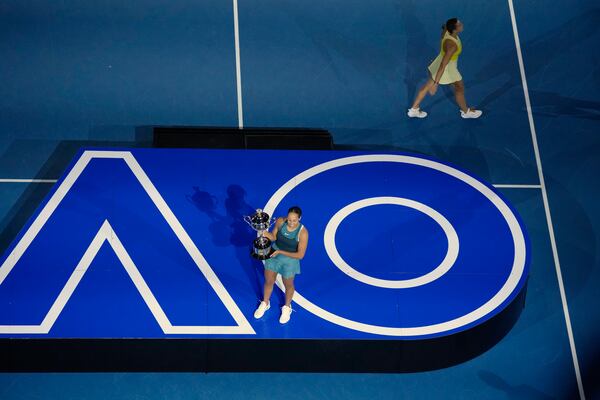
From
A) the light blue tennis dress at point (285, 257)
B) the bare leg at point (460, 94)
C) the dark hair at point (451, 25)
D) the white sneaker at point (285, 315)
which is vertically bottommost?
the white sneaker at point (285, 315)

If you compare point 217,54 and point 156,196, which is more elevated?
point 217,54

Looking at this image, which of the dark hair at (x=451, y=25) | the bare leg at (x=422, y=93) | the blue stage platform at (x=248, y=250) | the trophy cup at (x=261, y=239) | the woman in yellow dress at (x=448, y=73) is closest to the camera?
the trophy cup at (x=261, y=239)

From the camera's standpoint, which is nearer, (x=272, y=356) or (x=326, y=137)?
(x=272, y=356)

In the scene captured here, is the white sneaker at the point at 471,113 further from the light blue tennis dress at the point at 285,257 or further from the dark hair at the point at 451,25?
the light blue tennis dress at the point at 285,257

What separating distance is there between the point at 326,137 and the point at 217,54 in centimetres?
244

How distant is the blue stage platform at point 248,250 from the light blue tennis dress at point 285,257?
73 centimetres

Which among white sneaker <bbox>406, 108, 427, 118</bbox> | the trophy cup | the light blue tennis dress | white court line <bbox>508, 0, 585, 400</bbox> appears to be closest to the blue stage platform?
the light blue tennis dress

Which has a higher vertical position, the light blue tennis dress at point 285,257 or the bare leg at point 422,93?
the bare leg at point 422,93

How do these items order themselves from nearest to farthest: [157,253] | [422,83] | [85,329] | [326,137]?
1. [85,329]
2. [157,253]
3. [326,137]
4. [422,83]

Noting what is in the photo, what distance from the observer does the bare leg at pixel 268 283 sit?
35.8 ft

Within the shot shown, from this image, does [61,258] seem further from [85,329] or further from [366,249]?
[366,249]

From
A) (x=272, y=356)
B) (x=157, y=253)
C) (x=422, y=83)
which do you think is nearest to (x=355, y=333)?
(x=272, y=356)

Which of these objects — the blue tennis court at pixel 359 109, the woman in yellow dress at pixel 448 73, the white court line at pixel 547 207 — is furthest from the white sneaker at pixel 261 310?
the woman in yellow dress at pixel 448 73

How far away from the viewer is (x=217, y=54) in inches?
586
